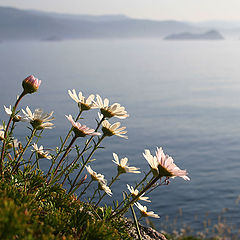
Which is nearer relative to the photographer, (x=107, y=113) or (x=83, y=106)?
(x=107, y=113)

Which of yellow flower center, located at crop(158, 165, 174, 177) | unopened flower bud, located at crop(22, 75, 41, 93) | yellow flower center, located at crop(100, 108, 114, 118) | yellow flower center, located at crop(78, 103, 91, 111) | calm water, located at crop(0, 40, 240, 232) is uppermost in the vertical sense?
unopened flower bud, located at crop(22, 75, 41, 93)

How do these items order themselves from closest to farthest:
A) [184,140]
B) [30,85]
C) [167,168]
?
[167,168] → [30,85] → [184,140]

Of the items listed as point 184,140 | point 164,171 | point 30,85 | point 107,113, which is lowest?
point 184,140

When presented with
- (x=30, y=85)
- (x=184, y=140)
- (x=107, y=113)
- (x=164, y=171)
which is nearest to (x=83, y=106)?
(x=107, y=113)

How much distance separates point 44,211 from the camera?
2.86 meters

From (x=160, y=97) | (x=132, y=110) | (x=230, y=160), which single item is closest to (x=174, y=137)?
(x=230, y=160)

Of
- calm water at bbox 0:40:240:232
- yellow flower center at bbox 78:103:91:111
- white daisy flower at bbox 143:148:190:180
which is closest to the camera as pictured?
white daisy flower at bbox 143:148:190:180

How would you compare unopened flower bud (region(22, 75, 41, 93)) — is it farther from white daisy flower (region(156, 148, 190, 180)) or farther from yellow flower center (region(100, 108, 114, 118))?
white daisy flower (region(156, 148, 190, 180))

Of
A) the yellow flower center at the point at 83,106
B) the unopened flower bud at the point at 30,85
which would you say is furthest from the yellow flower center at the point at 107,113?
the unopened flower bud at the point at 30,85

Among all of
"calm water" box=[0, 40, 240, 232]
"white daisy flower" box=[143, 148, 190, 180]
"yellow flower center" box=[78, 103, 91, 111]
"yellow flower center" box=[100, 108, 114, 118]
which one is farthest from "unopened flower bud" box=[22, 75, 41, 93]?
"calm water" box=[0, 40, 240, 232]

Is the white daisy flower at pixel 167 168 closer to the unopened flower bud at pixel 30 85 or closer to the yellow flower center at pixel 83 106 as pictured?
the yellow flower center at pixel 83 106

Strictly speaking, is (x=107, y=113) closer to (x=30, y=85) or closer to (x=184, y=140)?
(x=30, y=85)

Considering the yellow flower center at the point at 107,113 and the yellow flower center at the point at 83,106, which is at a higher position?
the yellow flower center at the point at 83,106

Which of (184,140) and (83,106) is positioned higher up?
(83,106)
